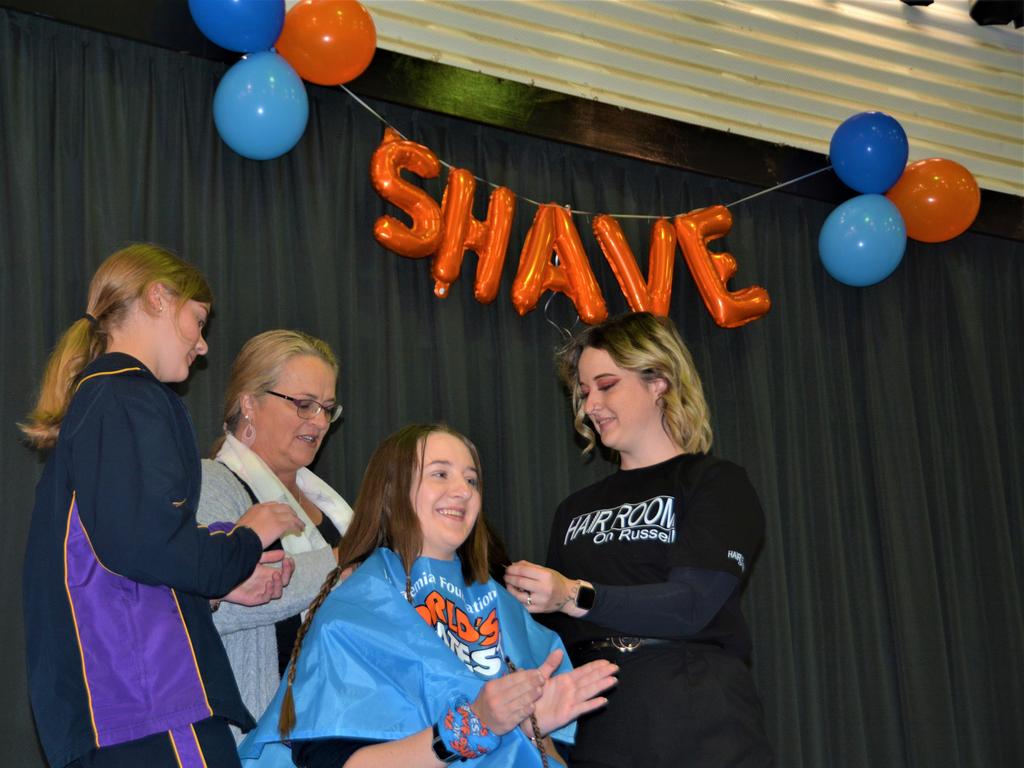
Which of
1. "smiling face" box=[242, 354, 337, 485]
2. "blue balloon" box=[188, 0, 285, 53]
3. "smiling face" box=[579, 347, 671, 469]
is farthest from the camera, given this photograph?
"blue balloon" box=[188, 0, 285, 53]

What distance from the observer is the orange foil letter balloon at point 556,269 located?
414 centimetres

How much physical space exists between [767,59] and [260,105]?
2438 millimetres

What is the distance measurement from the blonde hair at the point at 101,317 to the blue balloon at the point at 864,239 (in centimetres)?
293

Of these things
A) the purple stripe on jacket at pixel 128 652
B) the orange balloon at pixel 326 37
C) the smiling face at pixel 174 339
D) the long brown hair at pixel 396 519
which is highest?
the orange balloon at pixel 326 37

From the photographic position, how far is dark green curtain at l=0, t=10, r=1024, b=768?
3.53 m

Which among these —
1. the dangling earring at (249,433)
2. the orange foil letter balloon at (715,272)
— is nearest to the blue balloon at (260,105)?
the dangling earring at (249,433)

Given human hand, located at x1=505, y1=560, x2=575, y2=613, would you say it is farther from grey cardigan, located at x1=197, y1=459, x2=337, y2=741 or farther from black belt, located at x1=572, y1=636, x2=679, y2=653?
grey cardigan, located at x1=197, y1=459, x2=337, y2=741

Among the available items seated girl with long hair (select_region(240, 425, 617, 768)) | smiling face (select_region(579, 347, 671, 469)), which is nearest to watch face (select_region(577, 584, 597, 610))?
seated girl with long hair (select_region(240, 425, 617, 768))

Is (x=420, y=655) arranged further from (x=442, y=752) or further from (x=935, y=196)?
(x=935, y=196)

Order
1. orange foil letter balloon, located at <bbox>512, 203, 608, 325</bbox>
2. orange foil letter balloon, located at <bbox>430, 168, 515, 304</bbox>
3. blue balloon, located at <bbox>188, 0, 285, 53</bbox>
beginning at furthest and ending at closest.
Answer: orange foil letter balloon, located at <bbox>512, 203, 608, 325</bbox> → orange foil letter balloon, located at <bbox>430, 168, 515, 304</bbox> → blue balloon, located at <bbox>188, 0, 285, 53</bbox>

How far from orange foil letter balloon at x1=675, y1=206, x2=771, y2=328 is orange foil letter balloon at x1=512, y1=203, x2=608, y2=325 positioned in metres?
0.44

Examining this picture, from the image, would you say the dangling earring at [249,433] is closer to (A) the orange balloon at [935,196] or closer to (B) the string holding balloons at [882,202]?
(B) the string holding balloons at [882,202]

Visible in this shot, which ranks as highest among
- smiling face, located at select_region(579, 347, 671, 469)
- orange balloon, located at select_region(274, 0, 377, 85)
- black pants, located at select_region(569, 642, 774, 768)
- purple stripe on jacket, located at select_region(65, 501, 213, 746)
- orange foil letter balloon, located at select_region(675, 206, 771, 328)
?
orange balloon, located at select_region(274, 0, 377, 85)

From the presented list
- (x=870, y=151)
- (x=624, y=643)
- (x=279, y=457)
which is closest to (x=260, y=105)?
(x=279, y=457)
